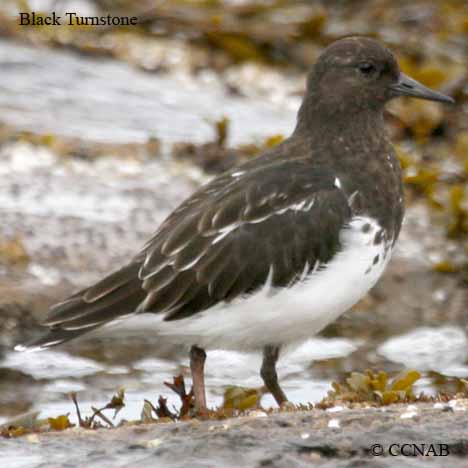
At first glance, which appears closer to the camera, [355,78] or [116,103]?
[355,78]

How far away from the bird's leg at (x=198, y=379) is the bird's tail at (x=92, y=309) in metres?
0.38

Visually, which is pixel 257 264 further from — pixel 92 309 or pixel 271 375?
pixel 92 309

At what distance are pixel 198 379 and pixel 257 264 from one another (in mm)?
532

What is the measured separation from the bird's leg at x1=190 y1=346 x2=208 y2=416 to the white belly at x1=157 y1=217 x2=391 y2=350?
154 millimetres

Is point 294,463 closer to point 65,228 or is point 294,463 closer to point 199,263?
point 199,263

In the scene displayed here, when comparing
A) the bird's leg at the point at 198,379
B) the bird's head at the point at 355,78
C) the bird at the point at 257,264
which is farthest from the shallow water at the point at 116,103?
the bird's leg at the point at 198,379

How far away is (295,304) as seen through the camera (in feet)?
17.8

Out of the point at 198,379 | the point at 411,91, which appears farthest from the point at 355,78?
the point at 198,379

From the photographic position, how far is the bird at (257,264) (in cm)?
542

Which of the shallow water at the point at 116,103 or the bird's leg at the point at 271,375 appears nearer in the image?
the bird's leg at the point at 271,375

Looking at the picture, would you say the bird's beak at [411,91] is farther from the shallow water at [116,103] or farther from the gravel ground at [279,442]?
the shallow water at [116,103]

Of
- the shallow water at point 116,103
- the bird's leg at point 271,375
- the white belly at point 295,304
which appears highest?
the shallow water at point 116,103

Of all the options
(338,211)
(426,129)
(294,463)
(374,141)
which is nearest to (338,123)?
(374,141)

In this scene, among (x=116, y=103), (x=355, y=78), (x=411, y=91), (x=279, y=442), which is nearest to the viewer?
(x=279, y=442)
